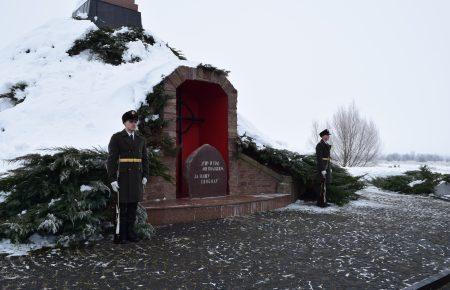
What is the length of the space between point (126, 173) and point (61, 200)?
1.00m

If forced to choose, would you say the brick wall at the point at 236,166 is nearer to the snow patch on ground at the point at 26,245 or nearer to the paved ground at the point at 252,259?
the paved ground at the point at 252,259

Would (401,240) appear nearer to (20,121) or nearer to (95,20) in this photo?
(20,121)

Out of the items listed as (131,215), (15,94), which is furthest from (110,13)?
(131,215)

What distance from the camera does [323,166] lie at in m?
8.88

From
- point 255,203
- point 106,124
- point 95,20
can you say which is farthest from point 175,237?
point 95,20

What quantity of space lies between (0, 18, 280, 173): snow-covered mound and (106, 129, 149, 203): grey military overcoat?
71.7 inches

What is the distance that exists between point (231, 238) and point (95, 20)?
10.6 metres

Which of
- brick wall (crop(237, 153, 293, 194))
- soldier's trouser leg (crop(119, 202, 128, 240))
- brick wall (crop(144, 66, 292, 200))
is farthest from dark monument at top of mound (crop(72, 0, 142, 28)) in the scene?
soldier's trouser leg (crop(119, 202, 128, 240))

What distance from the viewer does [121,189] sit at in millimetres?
5309

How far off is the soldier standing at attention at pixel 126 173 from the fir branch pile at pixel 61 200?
0.31 meters

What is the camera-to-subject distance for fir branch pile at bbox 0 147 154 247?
16.4ft


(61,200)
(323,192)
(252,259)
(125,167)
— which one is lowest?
(252,259)

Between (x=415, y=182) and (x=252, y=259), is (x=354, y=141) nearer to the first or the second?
(x=415, y=182)

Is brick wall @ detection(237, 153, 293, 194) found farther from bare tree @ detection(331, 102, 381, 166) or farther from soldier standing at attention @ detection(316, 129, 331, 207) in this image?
bare tree @ detection(331, 102, 381, 166)
